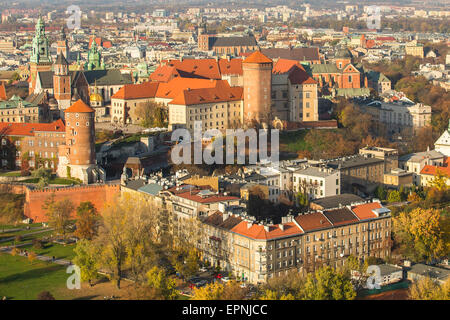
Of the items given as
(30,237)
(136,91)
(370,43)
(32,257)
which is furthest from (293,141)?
(370,43)

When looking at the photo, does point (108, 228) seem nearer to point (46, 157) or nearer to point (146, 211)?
point (146, 211)

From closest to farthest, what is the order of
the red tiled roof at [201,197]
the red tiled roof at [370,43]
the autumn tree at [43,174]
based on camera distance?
the red tiled roof at [201,197] < the autumn tree at [43,174] < the red tiled roof at [370,43]

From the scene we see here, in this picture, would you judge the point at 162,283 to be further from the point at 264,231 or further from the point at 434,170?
the point at 434,170

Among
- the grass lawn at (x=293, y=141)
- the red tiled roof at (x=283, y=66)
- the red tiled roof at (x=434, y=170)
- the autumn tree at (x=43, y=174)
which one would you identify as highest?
the red tiled roof at (x=283, y=66)

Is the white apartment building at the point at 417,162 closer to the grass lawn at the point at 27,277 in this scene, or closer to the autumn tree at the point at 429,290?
the autumn tree at the point at 429,290

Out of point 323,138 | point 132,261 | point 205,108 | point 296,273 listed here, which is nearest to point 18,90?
point 205,108

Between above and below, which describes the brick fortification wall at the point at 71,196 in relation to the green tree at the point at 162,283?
above

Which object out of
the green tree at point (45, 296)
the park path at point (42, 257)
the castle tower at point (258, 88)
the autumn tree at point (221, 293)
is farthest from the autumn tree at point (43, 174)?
the autumn tree at point (221, 293)

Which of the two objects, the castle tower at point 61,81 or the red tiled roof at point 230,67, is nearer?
the castle tower at point 61,81
